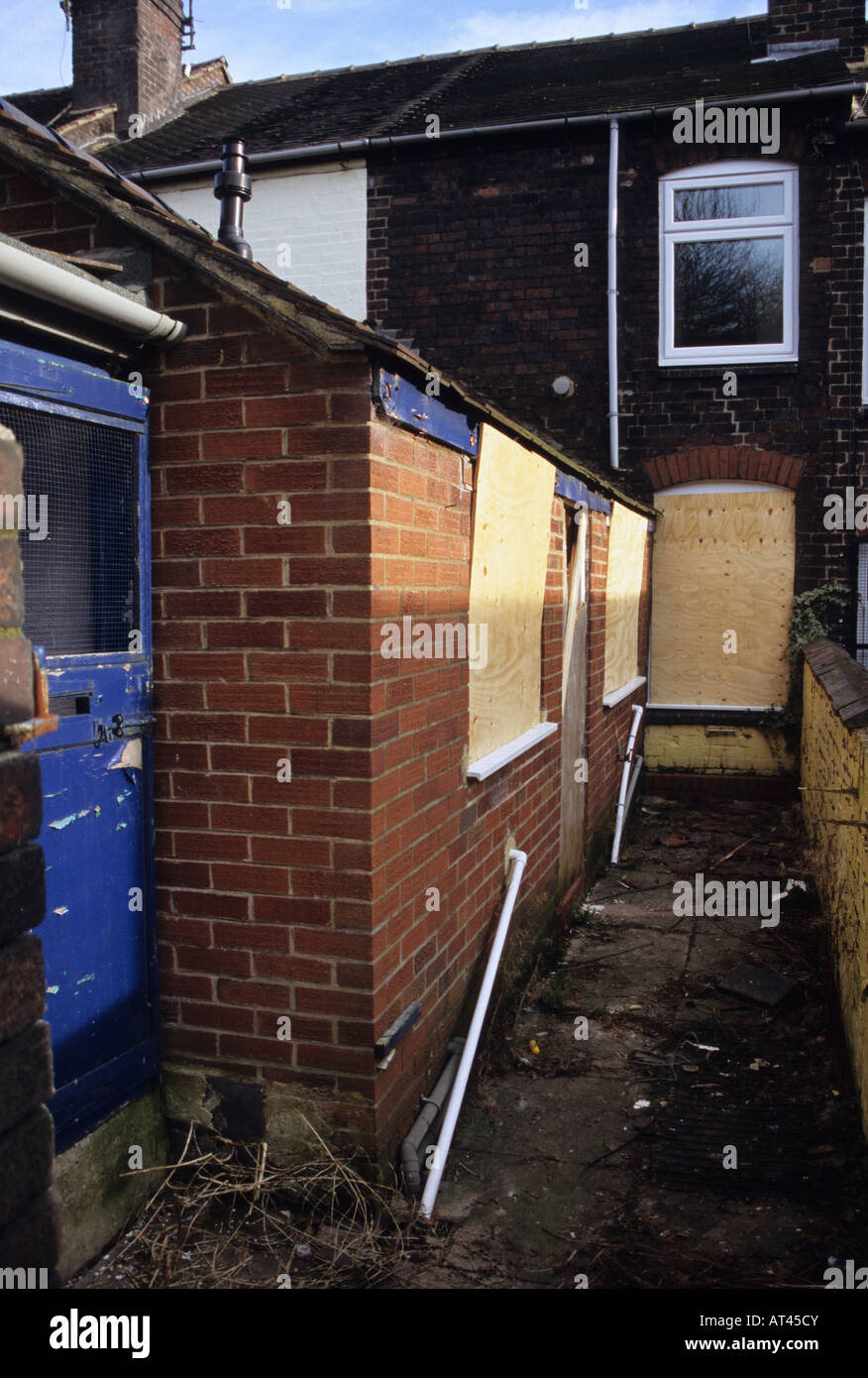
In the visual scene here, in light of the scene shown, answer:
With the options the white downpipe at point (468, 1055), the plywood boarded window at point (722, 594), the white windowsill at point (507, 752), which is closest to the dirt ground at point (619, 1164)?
the white downpipe at point (468, 1055)

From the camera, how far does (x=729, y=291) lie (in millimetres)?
10430

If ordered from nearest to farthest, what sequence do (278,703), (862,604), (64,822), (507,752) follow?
(64,822), (278,703), (507,752), (862,604)

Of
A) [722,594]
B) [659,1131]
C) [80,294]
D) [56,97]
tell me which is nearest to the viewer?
[80,294]

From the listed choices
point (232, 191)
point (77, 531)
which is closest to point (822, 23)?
point (232, 191)

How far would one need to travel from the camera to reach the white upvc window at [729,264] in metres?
10.2

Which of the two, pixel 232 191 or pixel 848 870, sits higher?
pixel 232 191

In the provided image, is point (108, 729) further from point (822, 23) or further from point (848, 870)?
point (822, 23)

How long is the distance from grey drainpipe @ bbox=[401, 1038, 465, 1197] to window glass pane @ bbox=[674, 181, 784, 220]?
9.44m

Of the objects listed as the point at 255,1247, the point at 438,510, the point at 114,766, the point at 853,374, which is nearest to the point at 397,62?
the point at 853,374

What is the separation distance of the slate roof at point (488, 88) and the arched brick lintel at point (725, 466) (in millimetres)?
3475

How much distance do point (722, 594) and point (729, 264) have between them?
11.2 ft

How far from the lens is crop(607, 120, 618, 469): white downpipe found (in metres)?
10.3

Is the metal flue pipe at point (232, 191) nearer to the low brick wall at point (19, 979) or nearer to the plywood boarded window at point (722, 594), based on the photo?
the low brick wall at point (19, 979)
